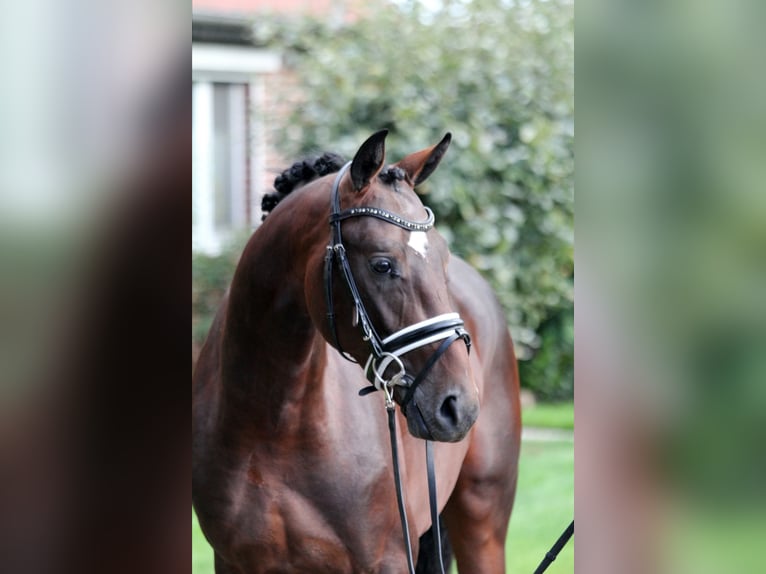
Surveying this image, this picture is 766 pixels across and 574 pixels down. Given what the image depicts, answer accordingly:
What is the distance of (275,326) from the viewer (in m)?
2.46

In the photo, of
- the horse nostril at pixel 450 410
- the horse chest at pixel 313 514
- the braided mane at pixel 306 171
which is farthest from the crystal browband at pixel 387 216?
the horse chest at pixel 313 514

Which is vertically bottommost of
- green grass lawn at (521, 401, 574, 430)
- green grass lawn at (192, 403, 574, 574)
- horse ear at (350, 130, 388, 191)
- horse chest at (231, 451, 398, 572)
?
green grass lawn at (192, 403, 574, 574)

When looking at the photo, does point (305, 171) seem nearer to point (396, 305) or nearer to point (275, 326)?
point (275, 326)

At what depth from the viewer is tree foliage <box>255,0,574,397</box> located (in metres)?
7.23

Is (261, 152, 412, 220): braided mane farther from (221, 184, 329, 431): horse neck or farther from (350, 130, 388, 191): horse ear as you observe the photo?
(350, 130, 388, 191): horse ear

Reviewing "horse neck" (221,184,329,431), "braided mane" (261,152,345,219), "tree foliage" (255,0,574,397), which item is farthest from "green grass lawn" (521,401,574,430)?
"horse neck" (221,184,329,431)

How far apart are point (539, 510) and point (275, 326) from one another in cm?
430

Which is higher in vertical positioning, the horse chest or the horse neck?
the horse neck

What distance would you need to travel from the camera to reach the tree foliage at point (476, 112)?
285 inches

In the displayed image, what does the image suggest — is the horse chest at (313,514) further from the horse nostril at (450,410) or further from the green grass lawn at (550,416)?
the green grass lawn at (550,416)
